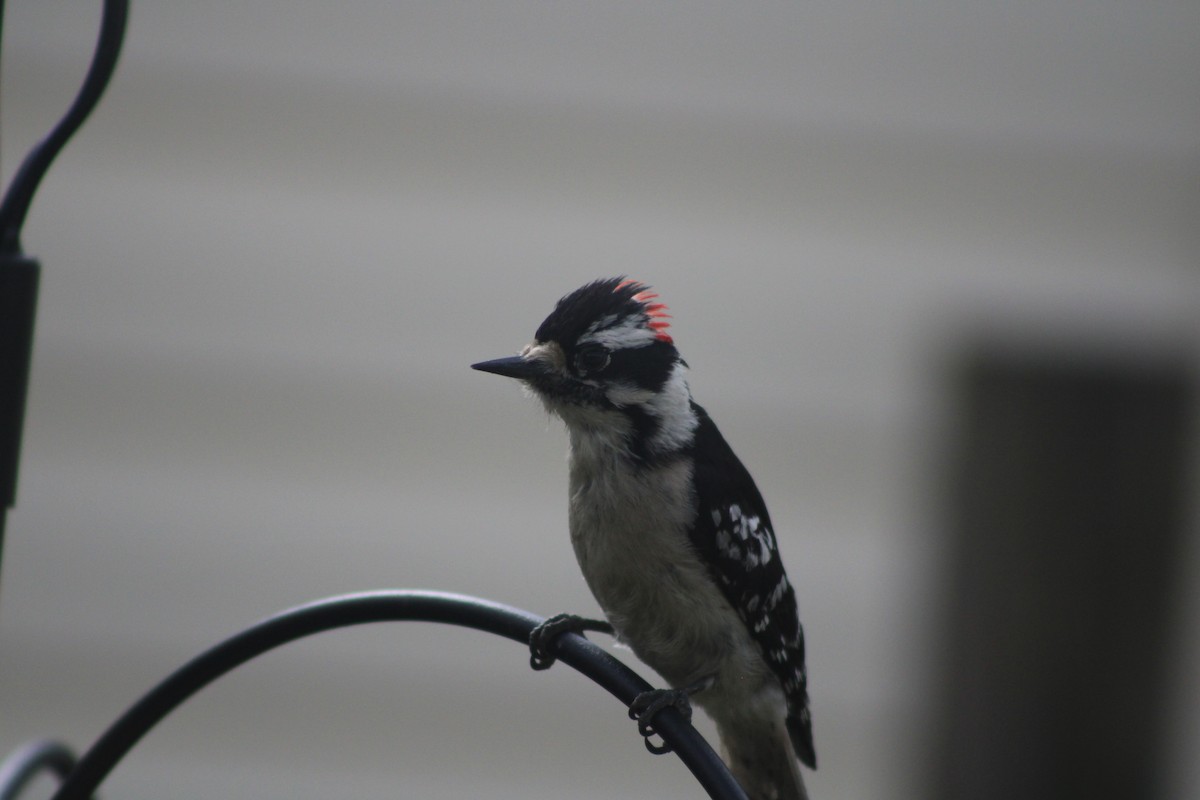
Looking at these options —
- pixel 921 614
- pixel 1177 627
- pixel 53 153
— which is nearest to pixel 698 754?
pixel 53 153

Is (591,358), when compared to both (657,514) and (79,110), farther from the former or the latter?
(79,110)

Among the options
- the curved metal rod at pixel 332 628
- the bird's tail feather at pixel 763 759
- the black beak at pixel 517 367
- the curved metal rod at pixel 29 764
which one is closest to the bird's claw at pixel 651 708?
the curved metal rod at pixel 332 628

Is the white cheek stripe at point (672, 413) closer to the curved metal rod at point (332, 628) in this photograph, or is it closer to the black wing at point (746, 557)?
the black wing at point (746, 557)

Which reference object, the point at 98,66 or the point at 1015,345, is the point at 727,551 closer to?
the point at 98,66

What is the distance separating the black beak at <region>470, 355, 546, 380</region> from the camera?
2.16 meters

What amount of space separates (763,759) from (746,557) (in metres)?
0.58

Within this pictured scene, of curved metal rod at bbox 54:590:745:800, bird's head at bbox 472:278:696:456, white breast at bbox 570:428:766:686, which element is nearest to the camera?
curved metal rod at bbox 54:590:745:800

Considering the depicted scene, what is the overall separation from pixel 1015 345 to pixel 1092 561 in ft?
2.33

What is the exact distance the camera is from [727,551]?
2.45 metres

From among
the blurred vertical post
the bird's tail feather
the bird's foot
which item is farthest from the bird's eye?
the blurred vertical post

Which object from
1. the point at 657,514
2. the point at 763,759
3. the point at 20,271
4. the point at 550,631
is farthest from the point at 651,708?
the point at 20,271

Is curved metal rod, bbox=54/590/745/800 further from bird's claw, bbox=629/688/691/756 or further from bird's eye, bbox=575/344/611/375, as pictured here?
bird's eye, bbox=575/344/611/375

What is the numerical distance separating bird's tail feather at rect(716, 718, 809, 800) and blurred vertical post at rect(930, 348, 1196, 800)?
1.18 meters

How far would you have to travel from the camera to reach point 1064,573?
375 cm
